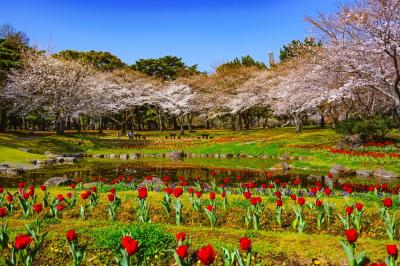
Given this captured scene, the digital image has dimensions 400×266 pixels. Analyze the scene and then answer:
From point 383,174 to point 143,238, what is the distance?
19023 millimetres

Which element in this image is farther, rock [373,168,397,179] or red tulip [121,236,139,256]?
rock [373,168,397,179]

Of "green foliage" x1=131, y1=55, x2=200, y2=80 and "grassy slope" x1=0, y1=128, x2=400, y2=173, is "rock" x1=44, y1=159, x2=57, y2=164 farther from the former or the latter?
"green foliage" x1=131, y1=55, x2=200, y2=80

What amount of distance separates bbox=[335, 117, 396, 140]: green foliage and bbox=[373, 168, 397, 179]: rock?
8768 mm

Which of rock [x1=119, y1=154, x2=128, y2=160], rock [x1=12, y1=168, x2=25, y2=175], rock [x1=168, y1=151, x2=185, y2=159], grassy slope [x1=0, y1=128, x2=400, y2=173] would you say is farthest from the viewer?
rock [x1=168, y1=151, x2=185, y2=159]

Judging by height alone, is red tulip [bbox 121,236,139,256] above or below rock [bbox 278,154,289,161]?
above

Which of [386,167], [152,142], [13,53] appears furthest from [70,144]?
[386,167]

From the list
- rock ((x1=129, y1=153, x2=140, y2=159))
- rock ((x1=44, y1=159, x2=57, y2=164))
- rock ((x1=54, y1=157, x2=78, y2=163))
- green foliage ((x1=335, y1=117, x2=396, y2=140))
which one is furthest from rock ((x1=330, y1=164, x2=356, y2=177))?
rock ((x1=44, y1=159, x2=57, y2=164))

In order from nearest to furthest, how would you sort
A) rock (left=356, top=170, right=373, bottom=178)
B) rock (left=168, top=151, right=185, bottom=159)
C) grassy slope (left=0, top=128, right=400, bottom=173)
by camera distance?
rock (left=356, top=170, right=373, bottom=178) → grassy slope (left=0, top=128, right=400, bottom=173) → rock (left=168, top=151, right=185, bottom=159)

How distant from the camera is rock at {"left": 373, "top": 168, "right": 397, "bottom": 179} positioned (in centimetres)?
2302

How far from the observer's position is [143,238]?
8273mm

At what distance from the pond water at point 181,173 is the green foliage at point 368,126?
7135 millimetres

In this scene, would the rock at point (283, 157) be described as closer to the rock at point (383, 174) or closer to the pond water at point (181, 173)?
the pond water at point (181, 173)

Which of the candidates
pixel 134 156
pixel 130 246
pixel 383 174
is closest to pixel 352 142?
pixel 383 174

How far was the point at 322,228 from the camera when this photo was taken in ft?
35.0
